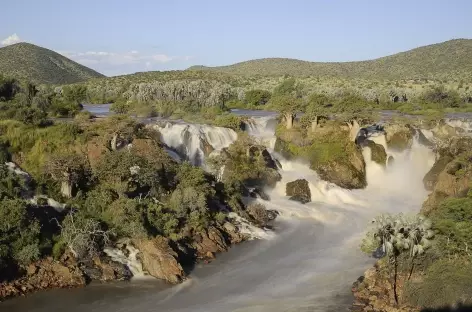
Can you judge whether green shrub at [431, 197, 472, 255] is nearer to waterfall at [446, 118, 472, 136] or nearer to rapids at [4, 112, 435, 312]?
rapids at [4, 112, 435, 312]

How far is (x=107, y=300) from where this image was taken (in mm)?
26172

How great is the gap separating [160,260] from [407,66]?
142 meters

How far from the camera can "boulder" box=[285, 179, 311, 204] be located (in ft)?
145

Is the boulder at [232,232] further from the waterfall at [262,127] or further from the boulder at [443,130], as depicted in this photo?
the boulder at [443,130]

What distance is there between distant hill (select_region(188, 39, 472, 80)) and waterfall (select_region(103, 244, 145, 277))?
383 feet

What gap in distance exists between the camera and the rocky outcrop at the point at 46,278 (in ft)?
86.4

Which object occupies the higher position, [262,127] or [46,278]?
[262,127]

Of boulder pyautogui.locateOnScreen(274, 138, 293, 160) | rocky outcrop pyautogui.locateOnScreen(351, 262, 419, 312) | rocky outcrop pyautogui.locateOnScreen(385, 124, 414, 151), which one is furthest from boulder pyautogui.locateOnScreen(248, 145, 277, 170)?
rocky outcrop pyautogui.locateOnScreen(351, 262, 419, 312)

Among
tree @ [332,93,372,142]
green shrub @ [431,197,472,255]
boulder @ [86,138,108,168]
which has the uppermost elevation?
tree @ [332,93,372,142]

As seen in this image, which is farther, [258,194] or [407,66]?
[407,66]

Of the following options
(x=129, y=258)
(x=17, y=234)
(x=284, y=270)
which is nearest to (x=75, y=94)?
(x=17, y=234)

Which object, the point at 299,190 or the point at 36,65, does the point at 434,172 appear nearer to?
the point at 299,190

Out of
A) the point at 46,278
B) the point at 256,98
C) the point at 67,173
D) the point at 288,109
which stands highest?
the point at 256,98

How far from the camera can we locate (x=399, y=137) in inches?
A: 2133
